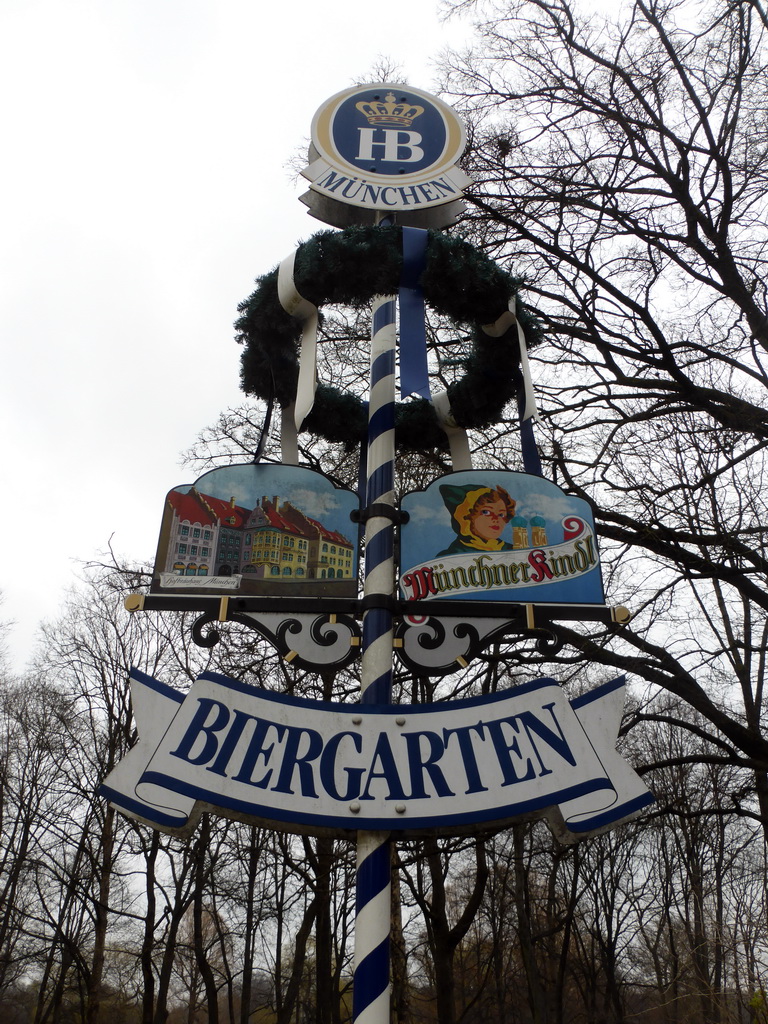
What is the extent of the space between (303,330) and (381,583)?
1.69 meters

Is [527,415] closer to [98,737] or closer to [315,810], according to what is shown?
[315,810]

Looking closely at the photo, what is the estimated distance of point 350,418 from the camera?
17.3 ft

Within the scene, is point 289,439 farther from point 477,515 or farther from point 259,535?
point 477,515

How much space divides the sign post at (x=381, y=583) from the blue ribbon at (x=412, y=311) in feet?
0.04

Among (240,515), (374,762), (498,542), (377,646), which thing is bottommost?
(374,762)

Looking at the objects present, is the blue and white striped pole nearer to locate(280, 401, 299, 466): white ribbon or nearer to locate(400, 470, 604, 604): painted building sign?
locate(400, 470, 604, 604): painted building sign

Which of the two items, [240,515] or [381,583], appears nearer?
[381,583]

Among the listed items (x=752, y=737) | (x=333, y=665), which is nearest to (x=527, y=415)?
(x=333, y=665)

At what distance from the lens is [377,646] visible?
3898mm

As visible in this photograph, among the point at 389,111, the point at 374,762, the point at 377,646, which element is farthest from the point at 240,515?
the point at 389,111

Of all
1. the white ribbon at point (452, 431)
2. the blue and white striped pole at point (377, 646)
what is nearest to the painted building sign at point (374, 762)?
the blue and white striped pole at point (377, 646)

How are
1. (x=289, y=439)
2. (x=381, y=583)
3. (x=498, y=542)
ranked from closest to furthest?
1. (x=381, y=583)
2. (x=498, y=542)
3. (x=289, y=439)

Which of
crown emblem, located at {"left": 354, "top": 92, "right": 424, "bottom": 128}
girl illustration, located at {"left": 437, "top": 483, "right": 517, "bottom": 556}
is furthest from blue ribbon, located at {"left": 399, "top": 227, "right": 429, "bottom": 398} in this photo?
crown emblem, located at {"left": 354, "top": 92, "right": 424, "bottom": 128}

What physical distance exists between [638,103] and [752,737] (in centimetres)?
669
